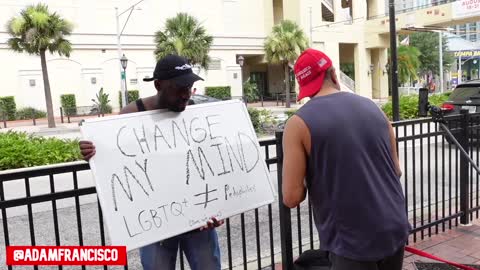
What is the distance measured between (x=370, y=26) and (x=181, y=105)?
42.7m

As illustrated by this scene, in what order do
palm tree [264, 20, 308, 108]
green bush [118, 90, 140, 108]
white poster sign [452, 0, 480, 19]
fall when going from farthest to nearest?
palm tree [264, 20, 308, 108]
green bush [118, 90, 140, 108]
white poster sign [452, 0, 480, 19]

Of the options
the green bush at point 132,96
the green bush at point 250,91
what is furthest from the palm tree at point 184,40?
the green bush at point 250,91

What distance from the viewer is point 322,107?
217 centimetres

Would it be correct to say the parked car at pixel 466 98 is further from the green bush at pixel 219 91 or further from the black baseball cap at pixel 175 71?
the green bush at pixel 219 91

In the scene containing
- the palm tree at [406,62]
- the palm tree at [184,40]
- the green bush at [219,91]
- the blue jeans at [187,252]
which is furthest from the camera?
the palm tree at [406,62]

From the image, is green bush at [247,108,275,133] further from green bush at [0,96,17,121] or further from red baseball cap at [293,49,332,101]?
green bush at [0,96,17,121]

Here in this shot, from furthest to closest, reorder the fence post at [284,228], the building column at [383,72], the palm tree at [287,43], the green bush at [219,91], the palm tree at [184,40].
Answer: the building column at [383,72] → the green bush at [219,91] → the palm tree at [287,43] → the palm tree at [184,40] → the fence post at [284,228]

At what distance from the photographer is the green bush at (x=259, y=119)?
1664 centimetres

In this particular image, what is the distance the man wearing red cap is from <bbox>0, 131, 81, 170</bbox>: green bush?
988 centimetres

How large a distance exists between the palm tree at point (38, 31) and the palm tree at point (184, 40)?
7.08m

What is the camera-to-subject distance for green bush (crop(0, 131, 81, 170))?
35.0 feet

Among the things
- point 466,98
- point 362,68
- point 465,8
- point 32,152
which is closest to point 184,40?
point 465,8

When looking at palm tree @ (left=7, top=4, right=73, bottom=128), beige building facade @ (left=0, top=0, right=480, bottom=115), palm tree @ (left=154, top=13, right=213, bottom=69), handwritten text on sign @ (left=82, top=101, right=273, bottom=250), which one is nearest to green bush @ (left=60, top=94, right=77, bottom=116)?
beige building facade @ (left=0, top=0, right=480, bottom=115)

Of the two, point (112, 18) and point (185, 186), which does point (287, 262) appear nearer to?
point (185, 186)
